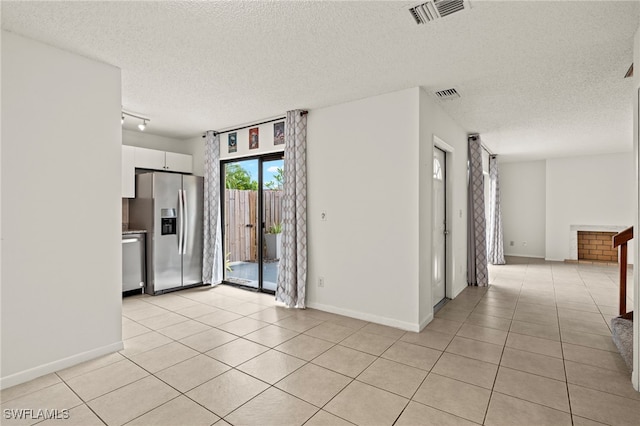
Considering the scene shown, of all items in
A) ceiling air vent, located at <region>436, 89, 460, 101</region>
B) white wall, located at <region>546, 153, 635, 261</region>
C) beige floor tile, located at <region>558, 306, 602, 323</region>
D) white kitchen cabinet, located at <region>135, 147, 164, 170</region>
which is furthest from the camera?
white wall, located at <region>546, 153, 635, 261</region>

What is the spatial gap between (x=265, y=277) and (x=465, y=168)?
391 centimetres

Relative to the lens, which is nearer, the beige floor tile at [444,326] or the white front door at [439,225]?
the beige floor tile at [444,326]

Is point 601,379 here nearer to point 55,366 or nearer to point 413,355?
point 413,355

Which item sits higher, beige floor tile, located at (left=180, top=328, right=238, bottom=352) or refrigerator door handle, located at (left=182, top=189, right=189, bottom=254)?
refrigerator door handle, located at (left=182, top=189, right=189, bottom=254)

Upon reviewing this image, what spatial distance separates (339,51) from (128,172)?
13.4 ft

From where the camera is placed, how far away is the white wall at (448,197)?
3619mm

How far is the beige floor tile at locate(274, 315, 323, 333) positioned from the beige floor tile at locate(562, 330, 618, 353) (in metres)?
2.64

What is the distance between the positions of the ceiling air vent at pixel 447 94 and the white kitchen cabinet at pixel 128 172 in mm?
4604

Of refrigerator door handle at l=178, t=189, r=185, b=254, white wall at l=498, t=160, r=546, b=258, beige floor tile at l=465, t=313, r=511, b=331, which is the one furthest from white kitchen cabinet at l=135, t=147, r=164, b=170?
white wall at l=498, t=160, r=546, b=258

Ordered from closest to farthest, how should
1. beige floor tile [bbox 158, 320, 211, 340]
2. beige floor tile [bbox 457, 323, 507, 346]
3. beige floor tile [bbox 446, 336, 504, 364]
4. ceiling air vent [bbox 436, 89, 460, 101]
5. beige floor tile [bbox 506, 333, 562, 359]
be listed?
beige floor tile [bbox 446, 336, 504, 364]
beige floor tile [bbox 506, 333, 562, 359]
beige floor tile [bbox 457, 323, 507, 346]
beige floor tile [bbox 158, 320, 211, 340]
ceiling air vent [bbox 436, 89, 460, 101]

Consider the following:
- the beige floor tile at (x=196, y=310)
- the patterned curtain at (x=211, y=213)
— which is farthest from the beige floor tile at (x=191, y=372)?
the patterned curtain at (x=211, y=213)

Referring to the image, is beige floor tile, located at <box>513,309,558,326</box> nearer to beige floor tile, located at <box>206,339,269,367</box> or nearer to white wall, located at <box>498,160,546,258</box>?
beige floor tile, located at <box>206,339,269,367</box>

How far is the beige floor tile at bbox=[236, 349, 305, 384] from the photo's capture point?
2572 millimetres

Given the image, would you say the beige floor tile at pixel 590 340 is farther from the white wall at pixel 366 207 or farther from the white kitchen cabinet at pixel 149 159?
the white kitchen cabinet at pixel 149 159
